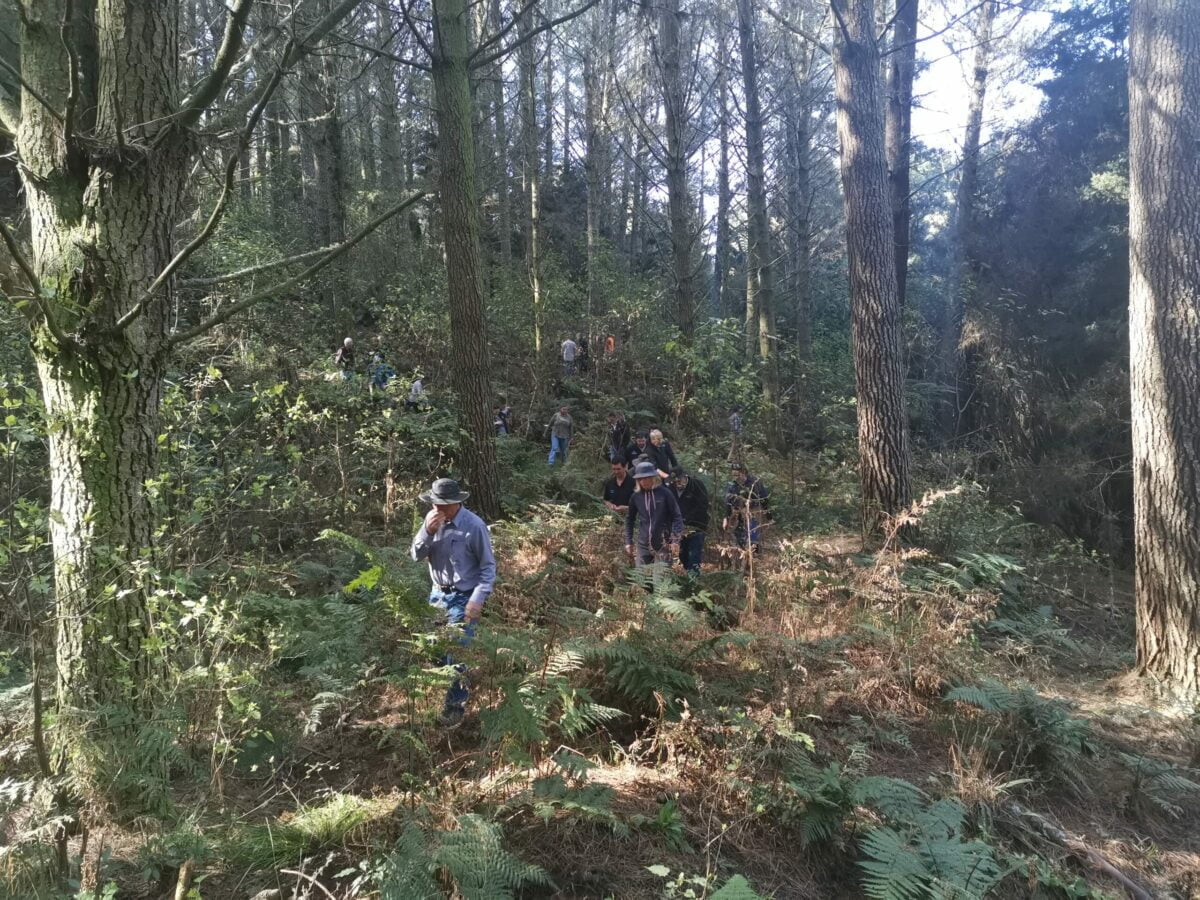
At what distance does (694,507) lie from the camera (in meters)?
8.09

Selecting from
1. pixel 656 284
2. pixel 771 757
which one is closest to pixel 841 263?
pixel 656 284

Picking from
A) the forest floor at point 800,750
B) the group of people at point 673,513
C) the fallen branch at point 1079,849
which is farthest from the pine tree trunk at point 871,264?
the fallen branch at point 1079,849

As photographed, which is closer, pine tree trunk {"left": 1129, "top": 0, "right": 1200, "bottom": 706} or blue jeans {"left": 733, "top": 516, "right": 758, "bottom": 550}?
pine tree trunk {"left": 1129, "top": 0, "right": 1200, "bottom": 706}

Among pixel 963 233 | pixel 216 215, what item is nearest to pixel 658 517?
pixel 216 215

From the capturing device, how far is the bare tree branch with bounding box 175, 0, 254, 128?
2957 millimetres

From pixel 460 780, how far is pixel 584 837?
0.80m

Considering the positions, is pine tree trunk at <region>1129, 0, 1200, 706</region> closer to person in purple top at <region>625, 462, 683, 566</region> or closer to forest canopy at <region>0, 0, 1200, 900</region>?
forest canopy at <region>0, 0, 1200, 900</region>

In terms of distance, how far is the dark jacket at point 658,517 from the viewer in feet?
24.3

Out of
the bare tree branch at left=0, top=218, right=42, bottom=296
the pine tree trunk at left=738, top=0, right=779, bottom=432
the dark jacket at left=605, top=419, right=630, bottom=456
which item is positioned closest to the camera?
the bare tree branch at left=0, top=218, right=42, bottom=296

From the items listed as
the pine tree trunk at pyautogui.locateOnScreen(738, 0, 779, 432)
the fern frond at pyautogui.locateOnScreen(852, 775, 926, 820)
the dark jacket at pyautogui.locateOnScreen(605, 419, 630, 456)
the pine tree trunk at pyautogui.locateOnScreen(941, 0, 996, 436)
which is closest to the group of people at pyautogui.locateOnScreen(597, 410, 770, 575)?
the fern frond at pyautogui.locateOnScreen(852, 775, 926, 820)

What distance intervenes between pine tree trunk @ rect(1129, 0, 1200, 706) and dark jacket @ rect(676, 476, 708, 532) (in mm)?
4222

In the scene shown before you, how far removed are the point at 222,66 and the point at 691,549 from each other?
20.9 ft

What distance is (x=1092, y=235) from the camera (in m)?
16.2

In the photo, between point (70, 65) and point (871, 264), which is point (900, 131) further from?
point (70, 65)
